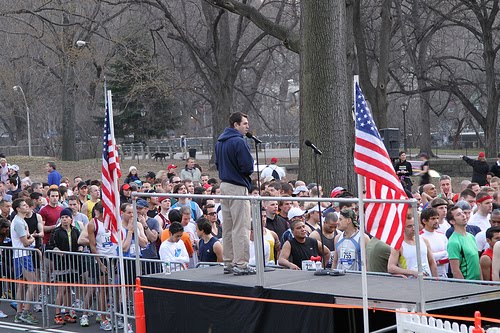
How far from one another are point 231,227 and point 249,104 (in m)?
39.2

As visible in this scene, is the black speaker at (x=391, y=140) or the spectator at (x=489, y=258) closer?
the spectator at (x=489, y=258)

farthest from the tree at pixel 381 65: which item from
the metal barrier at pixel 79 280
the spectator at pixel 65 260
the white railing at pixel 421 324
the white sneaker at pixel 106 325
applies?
the white railing at pixel 421 324

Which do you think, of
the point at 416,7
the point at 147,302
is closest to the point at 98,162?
the point at 416,7

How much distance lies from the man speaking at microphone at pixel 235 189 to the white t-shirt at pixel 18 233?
5869mm

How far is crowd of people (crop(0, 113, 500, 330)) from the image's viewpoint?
10.8m

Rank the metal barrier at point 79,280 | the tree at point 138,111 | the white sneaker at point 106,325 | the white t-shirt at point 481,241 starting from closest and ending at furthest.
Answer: the white t-shirt at point 481,241 → the white sneaker at point 106,325 → the metal barrier at point 79,280 → the tree at point 138,111

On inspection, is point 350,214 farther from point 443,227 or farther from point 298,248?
point 443,227

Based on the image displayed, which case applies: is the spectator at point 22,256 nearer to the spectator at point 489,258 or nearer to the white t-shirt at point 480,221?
the white t-shirt at point 480,221

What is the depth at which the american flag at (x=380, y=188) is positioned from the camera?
27.9ft

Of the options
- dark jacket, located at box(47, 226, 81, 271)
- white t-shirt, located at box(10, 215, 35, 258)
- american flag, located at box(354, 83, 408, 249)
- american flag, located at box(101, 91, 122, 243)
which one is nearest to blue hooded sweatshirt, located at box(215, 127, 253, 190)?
american flag, located at box(101, 91, 122, 243)

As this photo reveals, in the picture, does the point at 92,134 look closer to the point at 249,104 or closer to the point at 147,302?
the point at 249,104

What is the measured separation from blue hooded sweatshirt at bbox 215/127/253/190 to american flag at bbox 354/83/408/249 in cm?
228

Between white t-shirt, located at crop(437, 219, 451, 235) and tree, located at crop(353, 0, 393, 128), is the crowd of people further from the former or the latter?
tree, located at crop(353, 0, 393, 128)

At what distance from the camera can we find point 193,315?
10758mm
